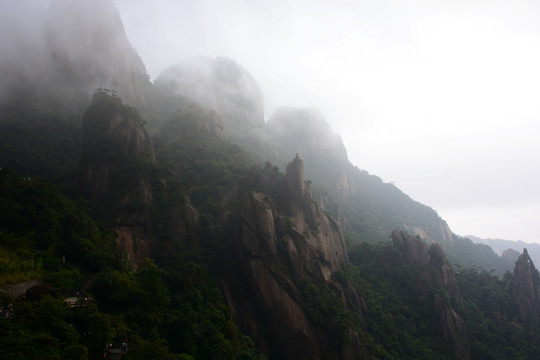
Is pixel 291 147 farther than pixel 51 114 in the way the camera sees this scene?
Yes

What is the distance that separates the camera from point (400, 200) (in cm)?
11056

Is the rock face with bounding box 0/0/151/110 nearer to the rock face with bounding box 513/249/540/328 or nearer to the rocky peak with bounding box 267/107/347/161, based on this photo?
the rocky peak with bounding box 267/107/347/161

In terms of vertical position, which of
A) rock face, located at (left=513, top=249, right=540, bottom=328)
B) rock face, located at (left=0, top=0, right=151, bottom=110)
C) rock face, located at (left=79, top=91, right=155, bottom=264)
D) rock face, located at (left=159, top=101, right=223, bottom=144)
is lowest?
rock face, located at (left=513, top=249, right=540, bottom=328)

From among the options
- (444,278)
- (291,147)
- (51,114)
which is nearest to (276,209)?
(444,278)

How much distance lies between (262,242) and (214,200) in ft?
43.0

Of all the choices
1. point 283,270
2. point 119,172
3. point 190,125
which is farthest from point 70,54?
point 283,270

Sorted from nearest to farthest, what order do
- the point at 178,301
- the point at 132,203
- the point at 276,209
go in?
the point at 178,301
the point at 132,203
the point at 276,209

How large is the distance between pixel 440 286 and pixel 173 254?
38997mm

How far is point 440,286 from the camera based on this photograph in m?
52.2

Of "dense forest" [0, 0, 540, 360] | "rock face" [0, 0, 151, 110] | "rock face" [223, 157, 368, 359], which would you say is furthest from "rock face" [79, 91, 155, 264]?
"rock face" [0, 0, 151, 110]

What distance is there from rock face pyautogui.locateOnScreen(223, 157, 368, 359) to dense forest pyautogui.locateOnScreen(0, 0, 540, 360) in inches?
5.9

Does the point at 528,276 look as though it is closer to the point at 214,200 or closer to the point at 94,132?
the point at 214,200

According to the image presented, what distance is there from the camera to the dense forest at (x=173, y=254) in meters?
23.2

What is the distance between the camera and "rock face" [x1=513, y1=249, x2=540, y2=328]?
54.0m
